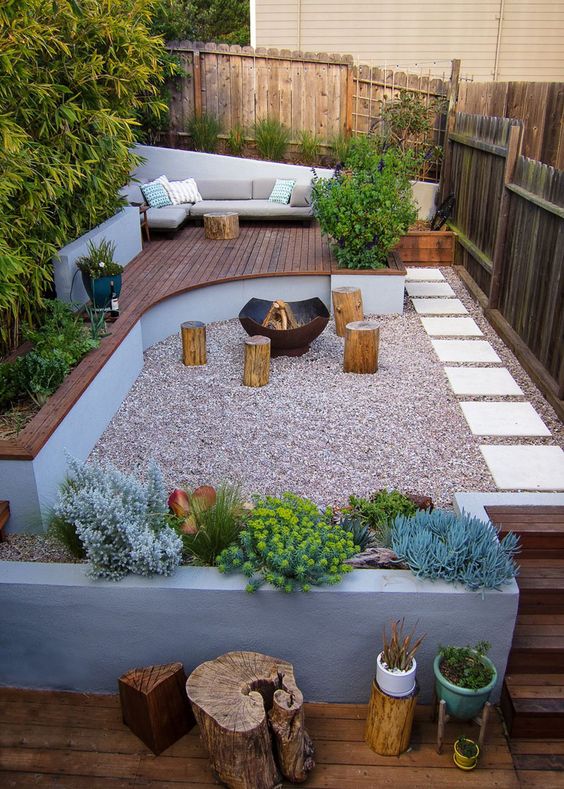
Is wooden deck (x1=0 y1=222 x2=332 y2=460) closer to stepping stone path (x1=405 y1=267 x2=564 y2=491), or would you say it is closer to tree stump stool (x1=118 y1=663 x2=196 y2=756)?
stepping stone path (x1=405 y1=267 x2=564 y2=491)

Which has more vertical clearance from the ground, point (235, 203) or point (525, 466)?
point (235, 203)

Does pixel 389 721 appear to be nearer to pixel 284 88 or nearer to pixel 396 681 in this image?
pixel 396 681

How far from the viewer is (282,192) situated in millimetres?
10000

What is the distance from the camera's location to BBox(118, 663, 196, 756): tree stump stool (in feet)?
8.98

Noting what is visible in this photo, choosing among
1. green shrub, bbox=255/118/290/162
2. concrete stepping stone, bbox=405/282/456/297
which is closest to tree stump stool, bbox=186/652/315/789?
concrete stepping stone, bbox=405/282/456/297

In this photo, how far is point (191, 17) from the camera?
16094 millimetres

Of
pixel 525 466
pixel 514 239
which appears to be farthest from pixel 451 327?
pixel 525 466

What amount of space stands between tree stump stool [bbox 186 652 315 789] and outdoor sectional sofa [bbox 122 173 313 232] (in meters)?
7.12

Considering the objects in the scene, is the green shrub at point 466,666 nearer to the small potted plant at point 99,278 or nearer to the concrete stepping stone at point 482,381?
the concrete stepping stone at point 482,381

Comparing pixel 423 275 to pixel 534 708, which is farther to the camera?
pixel 423 275

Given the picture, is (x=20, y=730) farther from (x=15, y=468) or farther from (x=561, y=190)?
(x=561, y=190)

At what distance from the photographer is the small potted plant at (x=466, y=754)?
2.72 metres

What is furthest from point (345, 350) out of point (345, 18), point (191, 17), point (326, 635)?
point (191, 17)

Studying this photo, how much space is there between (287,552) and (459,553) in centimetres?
69
